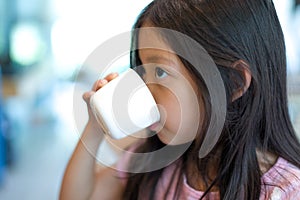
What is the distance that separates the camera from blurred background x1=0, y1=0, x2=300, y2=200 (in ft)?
6.87

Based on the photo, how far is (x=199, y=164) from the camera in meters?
0.57

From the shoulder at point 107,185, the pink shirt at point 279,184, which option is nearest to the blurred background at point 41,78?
the shoulder at point 107,185

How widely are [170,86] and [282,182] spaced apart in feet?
0.61

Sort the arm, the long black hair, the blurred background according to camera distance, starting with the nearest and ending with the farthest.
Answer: the long black hair, the arm, the blurred background

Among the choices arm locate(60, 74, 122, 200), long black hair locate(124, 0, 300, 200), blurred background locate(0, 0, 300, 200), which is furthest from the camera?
blurred background locate(0, 0, 300, 200)

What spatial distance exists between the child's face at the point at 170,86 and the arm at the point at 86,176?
0.14 m

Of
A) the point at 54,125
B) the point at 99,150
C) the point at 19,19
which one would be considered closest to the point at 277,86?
the point at 99,150

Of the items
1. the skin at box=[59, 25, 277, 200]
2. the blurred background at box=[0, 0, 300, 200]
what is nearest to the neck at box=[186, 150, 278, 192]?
the skin at box=[59, 25, 277, 200]

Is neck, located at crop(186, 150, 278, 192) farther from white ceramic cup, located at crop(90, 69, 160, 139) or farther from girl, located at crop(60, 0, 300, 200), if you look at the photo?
white ceramic cup, located at crop(90, 69, 160, 139)

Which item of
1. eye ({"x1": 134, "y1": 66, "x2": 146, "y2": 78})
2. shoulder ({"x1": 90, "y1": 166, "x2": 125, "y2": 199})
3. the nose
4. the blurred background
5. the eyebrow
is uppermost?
the eyebrow

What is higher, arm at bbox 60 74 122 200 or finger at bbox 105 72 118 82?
finger at bbox 105 72 118 82

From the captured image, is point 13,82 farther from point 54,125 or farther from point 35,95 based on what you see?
point 54,125

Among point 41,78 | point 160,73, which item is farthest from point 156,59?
point 41,78

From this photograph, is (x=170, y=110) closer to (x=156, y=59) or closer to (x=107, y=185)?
(x=156, y=59)
